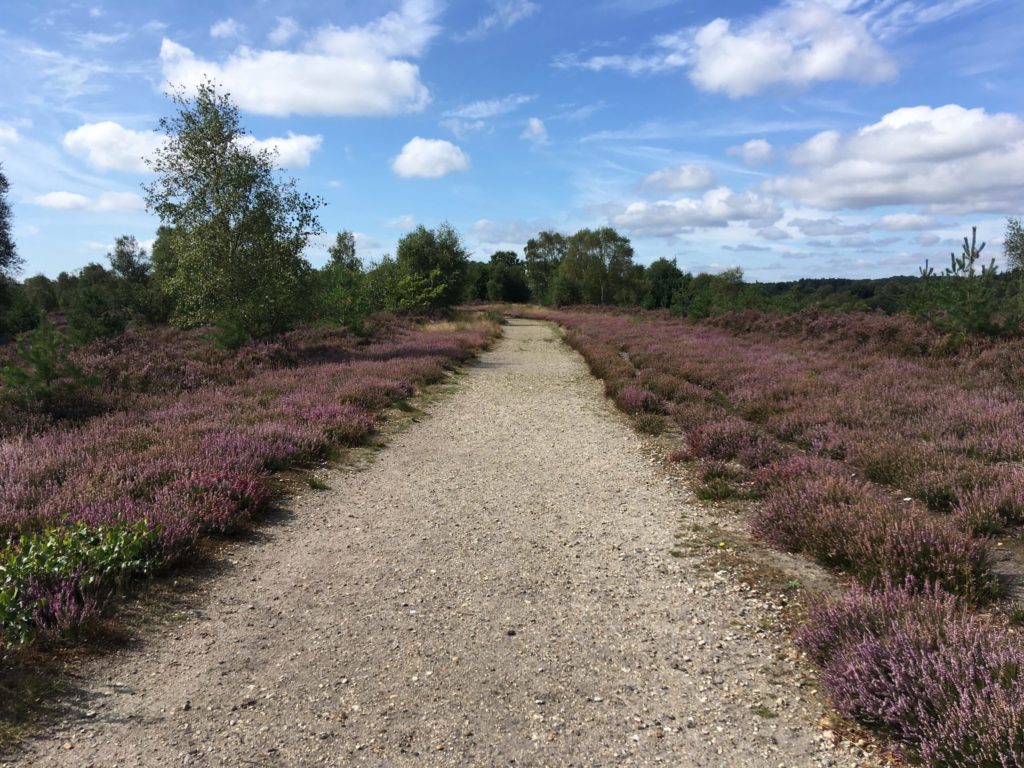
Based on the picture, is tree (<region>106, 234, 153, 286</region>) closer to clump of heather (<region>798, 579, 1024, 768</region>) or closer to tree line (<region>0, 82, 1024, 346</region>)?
tree line (<region>0, 82, 1024, 346</region>)

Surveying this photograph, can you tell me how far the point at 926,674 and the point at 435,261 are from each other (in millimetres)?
42226

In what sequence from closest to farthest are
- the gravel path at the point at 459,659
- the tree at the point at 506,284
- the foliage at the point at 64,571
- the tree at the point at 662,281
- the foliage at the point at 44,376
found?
the gravel path at the point at 459,659
the foliage at the point at 64,571
the foliage at the point at 44,376
the tree at the point at 662,281
the tree at the point at 506,284

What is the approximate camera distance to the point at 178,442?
7473mm

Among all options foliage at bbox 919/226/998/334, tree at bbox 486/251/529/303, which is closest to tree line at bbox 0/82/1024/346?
foliage at bbox 919/226/998/334

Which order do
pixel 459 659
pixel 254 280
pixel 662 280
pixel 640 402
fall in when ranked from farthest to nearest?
pixel 662 280, pixel 254 280, pixel 640 402, pixel 459 659

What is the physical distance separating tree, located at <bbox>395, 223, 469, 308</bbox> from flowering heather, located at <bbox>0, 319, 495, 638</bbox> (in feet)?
82.1

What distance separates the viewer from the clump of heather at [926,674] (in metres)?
2.49

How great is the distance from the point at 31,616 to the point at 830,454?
833cm

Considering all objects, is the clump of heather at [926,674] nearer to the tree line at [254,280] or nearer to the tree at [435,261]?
the tree line at [254,280]

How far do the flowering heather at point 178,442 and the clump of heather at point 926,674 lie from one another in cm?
460

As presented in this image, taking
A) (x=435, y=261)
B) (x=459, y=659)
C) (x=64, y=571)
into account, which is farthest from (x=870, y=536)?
(x=435, y=261)

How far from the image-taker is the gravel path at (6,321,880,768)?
115 inches

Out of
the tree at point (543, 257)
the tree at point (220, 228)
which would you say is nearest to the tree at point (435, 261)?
the tree at point (220, 228)

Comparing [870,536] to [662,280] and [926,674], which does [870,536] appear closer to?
[926,674]
